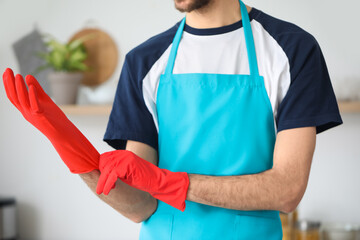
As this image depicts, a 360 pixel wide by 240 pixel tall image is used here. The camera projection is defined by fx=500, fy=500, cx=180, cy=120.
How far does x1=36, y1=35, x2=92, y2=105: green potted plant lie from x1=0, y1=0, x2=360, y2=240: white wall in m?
0.18

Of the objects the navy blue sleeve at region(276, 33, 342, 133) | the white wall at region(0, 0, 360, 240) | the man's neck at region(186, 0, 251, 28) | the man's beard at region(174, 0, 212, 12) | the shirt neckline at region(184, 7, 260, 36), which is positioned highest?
the man's beard at region(174, 0, 212, 12)

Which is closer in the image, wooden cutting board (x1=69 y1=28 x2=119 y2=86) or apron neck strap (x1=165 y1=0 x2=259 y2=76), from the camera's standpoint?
apron neck strap (x1=165 y1=0 x2=259 y2=76)

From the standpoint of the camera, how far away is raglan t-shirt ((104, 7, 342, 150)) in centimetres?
110

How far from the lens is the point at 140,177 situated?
0.99 meters

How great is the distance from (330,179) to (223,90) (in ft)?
4.56

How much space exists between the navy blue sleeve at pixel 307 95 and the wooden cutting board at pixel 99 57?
176 centimetres

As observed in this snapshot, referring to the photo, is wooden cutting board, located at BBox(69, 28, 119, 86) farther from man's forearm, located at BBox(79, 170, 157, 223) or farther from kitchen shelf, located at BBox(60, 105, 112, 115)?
man's forearm, located at BBox(79, 170, 157, 223)

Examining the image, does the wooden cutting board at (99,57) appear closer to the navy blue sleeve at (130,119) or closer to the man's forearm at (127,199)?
the navy blue sleeve at (130,119)

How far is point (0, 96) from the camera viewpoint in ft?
10.2

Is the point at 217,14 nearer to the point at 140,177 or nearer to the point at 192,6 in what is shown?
the point at 192,6

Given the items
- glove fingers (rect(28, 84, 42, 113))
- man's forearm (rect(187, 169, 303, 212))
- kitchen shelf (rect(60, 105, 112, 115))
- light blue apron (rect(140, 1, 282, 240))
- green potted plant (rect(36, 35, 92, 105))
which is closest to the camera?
glove fingers (rect(28, 84, 42, 113))

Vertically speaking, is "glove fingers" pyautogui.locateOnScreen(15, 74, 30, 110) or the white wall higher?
"glove fingers" pyautogui.locateOnScreen(15, 74, 30, 110)

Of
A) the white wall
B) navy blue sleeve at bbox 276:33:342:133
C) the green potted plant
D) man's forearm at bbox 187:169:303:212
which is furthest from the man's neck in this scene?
the green potted plant

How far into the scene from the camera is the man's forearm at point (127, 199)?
1089 mm
